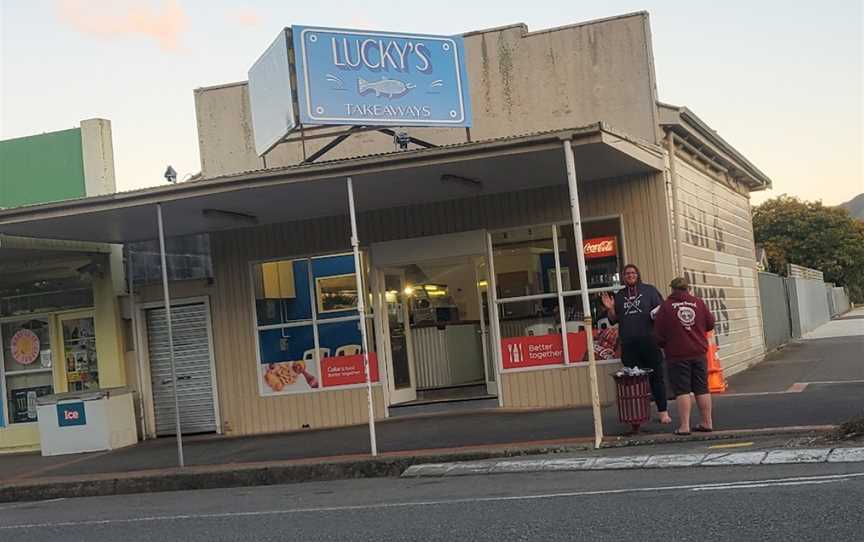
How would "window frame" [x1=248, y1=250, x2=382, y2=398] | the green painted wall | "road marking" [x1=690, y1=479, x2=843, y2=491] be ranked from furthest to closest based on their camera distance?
the green painted wall, "window frame" [x1=248, y1=250, x2=382, y2=398], "road marking" [x1=690, y1=479, x2=843, y2=491]

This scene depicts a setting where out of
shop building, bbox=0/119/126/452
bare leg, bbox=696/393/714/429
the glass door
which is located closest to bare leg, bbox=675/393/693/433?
bare leg, bbox=696/393/714/429

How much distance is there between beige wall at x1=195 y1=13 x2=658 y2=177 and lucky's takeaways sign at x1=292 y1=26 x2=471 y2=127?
1.23 metres

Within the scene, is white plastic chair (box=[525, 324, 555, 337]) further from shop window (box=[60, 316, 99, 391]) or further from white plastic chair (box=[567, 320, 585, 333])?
shop window (box=[60, 316, 99, 391])

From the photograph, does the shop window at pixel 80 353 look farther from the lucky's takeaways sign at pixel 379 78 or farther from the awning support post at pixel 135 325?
the lucky's takeaways sign at pixel 379 78

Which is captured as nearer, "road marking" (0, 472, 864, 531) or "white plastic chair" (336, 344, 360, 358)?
"road marking" (0, 472, 864, 531)

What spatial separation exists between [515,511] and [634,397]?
3.80 meters

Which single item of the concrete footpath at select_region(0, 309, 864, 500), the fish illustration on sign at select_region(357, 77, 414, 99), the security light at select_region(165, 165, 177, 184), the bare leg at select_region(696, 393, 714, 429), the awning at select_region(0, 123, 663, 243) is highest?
the fish illustration on sign at select_region(357, 77, 414, 99)

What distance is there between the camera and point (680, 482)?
8234 millimetres

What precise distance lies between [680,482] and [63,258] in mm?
11987

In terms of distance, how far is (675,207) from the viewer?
1474cm

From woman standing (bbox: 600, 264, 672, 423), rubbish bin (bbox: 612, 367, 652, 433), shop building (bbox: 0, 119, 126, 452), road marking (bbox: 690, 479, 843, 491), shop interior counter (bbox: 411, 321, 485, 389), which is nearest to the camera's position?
road marking (bbox: 690, 479, 843, 491)

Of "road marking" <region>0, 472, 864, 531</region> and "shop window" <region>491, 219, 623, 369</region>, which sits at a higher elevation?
"shop window" <region>491, 219, 623, 369</region>

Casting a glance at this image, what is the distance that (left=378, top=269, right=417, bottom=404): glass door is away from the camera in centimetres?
1555

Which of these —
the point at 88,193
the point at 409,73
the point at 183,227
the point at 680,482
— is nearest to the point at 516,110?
the point at 409,73
